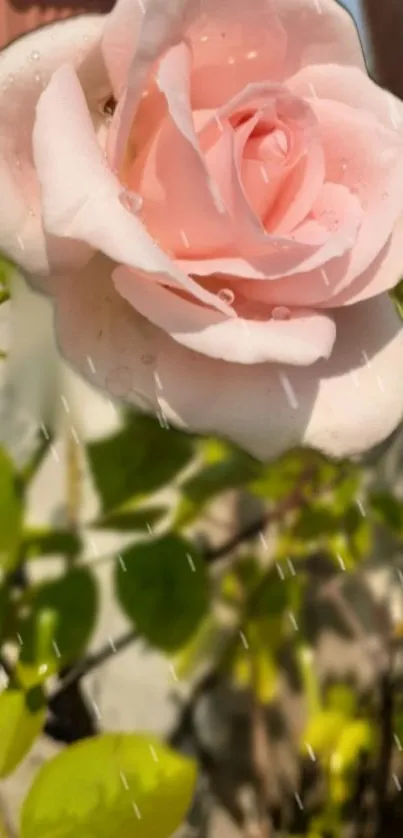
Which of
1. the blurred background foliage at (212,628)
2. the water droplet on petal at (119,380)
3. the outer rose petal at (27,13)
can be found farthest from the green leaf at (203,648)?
the outer rose petal at (27,13)

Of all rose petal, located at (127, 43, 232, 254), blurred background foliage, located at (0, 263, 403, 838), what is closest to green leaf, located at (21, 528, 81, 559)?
blurred background foliage, located at (0, 263, 403, 838)

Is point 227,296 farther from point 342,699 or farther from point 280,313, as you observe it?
point 342,699

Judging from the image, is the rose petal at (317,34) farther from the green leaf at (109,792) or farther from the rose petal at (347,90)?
the green leaf at (109,792)

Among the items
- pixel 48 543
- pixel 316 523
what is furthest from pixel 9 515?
pixel 316 523

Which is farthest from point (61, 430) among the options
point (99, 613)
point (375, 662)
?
point (375, 662)

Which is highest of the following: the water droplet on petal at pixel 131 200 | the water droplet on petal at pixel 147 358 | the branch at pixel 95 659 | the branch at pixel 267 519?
the water droplet on petal at pixel 131 200

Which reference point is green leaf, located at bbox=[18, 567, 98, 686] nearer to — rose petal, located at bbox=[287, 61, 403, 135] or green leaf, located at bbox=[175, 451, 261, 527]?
green leaf, located at bbox=[175, 451, 261, 527]
